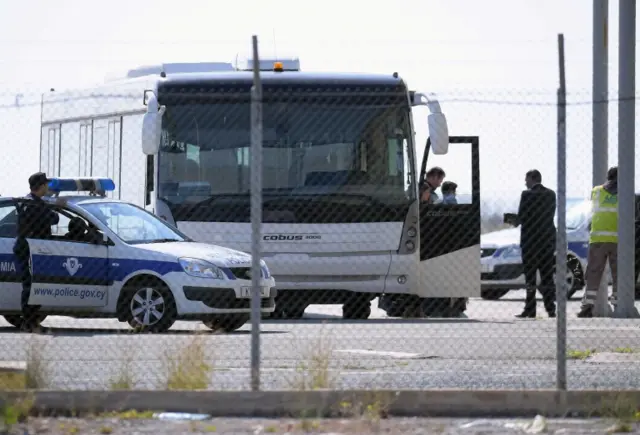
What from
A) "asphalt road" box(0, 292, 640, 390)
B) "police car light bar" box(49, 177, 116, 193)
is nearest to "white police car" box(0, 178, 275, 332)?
"asphalt road" box(0, 292, 640, 390)

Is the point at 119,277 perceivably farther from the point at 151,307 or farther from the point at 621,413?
the point at 621,413

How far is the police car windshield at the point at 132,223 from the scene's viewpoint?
16.4 meters

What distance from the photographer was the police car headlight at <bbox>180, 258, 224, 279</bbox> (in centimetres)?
1598

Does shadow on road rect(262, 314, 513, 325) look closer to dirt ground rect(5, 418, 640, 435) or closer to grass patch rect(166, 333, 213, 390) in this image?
grass patch rect(166, 333, 213, 390)

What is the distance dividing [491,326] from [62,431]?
373 inches

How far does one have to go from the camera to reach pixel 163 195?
61.9ft

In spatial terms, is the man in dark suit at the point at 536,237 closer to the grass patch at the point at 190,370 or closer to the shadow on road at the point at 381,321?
the shadow on road at the point at 381,321

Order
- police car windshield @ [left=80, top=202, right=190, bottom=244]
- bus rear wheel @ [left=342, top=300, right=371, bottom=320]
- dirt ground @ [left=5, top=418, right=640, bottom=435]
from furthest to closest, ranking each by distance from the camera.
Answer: bus rear wheel @ [left=342, top=300, right=371, bottom=320] < police car windshield @ [left=80, top=202, right=190, bottom=244] < dirt ground @ [left=5, top=418, right=640, bottom=435]

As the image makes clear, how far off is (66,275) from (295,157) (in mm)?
3597

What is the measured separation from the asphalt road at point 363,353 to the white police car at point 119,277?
0.30 metres

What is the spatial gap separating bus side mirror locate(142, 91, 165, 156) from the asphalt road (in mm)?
2088

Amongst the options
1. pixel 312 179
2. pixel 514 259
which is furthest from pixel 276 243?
pixel 514 259

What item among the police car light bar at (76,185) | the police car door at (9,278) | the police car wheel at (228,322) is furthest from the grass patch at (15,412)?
the police car light bar at (76,185)

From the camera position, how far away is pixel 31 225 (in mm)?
16172
